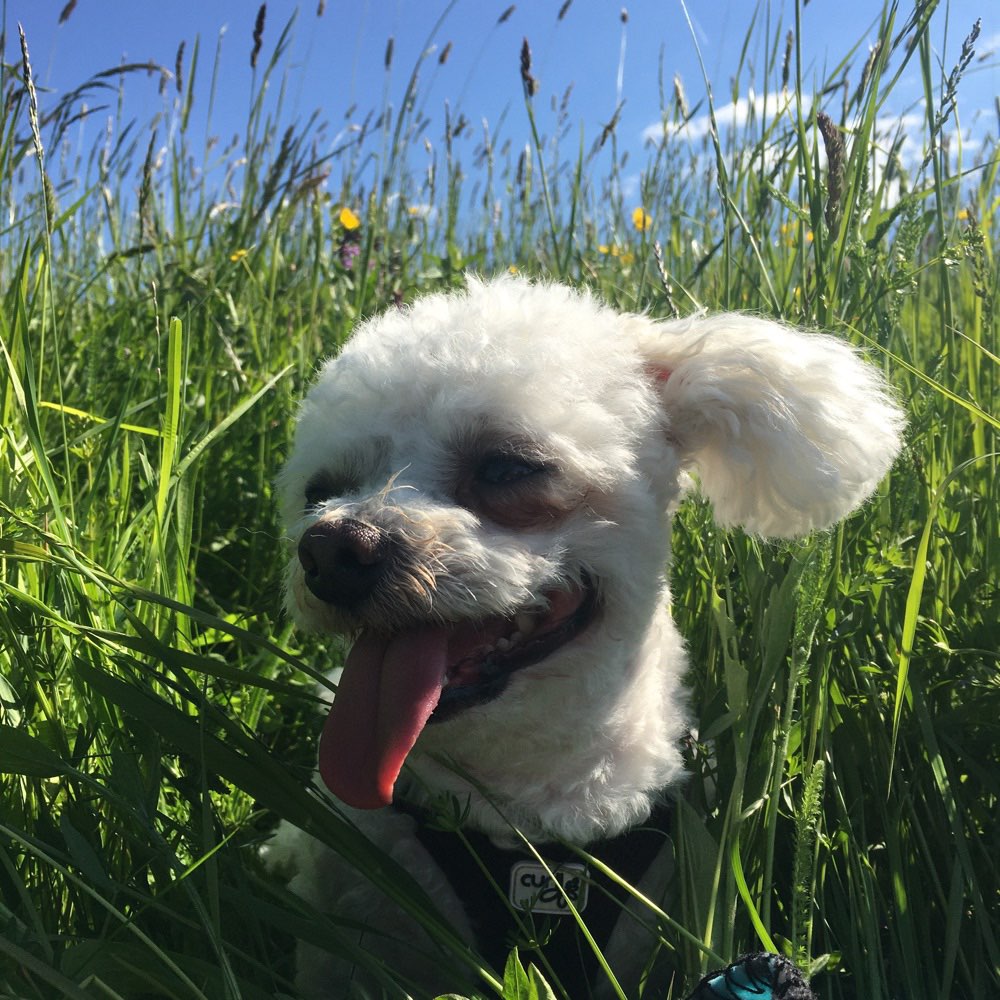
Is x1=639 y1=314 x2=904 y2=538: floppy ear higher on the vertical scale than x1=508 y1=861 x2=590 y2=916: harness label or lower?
higher

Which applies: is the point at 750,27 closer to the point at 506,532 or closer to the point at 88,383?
the point at 506,532

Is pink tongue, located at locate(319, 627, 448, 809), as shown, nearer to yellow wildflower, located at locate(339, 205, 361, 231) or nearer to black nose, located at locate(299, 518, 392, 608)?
black nose, located at locate(299, 518, 392, 608)

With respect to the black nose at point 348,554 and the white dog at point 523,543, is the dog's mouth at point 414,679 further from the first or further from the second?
the black nose at point 348,554

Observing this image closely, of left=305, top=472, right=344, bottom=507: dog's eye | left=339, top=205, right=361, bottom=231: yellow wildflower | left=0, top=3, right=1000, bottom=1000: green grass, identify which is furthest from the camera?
left=339, top=205, right=361, bottom=231: yellow wildflower

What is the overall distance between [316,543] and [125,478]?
2.71ft

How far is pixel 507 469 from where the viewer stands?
1.58 m

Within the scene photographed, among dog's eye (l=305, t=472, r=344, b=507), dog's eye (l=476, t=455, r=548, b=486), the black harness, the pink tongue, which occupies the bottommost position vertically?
the black harness

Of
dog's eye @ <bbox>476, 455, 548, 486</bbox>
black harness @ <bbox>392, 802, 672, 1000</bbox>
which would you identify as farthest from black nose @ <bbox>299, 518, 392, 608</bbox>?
black harness @ <bbox>392, 802, 672, 1000</bbox>

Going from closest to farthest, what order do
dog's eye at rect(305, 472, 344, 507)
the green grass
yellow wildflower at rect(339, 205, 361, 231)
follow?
the green grass, dog's eye at rect(305, 472, 344, 507), yellow wildflower at rect(339, 205, 361, 231)

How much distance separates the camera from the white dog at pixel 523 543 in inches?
57.2

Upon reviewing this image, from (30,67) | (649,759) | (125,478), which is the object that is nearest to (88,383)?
(125,478)

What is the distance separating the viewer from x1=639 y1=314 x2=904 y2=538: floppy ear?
5.18 ft

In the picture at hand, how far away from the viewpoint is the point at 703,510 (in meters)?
2.03

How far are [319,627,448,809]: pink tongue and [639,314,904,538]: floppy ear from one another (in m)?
0.62
